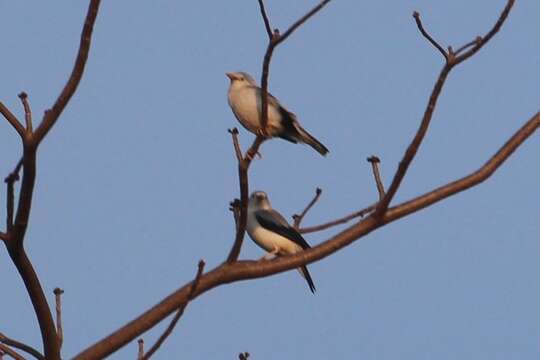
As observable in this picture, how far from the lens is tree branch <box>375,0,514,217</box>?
4.26m

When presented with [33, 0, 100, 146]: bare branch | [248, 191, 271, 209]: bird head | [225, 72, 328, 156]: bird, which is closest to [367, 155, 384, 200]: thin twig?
[33, 0, 100, 146]: bare branch

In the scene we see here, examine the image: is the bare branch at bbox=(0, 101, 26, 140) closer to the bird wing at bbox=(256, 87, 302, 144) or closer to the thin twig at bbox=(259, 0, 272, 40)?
the thin twig at bbox=(259, 0, 272, 40)

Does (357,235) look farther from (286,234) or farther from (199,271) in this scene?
(286,234)

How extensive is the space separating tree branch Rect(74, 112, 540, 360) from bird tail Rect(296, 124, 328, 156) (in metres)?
4.90

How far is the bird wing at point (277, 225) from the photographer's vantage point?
969 cm

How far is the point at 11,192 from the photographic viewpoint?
4.03 metres

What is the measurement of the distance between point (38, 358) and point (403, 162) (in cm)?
167

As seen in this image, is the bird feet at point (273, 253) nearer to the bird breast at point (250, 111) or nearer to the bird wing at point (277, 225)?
the bird wing at point (277, 225)

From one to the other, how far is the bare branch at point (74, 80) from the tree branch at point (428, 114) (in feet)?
4.36

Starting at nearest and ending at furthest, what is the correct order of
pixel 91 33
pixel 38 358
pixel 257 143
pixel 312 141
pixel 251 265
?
pixel 91 33
pixel 38 358
pixel 251 265
pixel 257 143
pixel 312 141

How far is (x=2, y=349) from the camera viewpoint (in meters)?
4.25

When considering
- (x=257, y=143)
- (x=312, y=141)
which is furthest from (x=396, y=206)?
(x=312, y=141)

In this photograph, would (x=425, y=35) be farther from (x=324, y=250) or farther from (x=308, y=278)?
(x=308, y=278)

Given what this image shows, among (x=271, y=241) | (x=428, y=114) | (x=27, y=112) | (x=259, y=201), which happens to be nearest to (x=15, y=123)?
(x=27, y=112)
